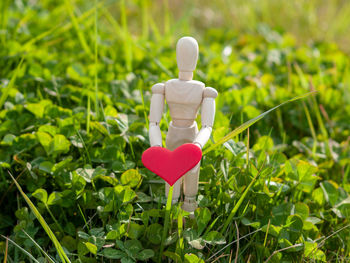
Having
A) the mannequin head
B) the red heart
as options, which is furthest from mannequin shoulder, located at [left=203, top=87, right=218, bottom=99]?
the red heart

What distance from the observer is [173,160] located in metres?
1.52

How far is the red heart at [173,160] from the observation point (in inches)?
59.4

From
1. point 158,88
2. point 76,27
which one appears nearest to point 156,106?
point 158,88

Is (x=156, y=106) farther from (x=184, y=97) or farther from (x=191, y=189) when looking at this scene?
(x=191, y=189)

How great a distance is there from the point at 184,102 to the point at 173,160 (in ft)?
0.98

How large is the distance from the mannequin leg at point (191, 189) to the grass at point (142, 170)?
6 centimetres

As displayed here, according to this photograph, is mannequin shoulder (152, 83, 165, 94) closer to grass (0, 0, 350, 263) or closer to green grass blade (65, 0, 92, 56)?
grass (0, 0, 350, 263)

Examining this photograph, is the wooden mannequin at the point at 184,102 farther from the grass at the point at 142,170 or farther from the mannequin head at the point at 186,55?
the grass at the point at 142,170

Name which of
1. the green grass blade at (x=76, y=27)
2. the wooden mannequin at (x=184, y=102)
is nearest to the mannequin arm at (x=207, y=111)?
the wooden mannequin at (x=184, y=102)

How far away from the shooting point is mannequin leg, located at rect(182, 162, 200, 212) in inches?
69.6

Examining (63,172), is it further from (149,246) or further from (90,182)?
(149,246)

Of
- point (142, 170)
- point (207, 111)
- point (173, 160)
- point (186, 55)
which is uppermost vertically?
point (186, 55)

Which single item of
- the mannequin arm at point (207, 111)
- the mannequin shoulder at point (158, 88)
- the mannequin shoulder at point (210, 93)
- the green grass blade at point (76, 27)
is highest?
the green grass blade at point (76, 27)

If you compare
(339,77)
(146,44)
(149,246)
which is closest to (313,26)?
(339,77)
